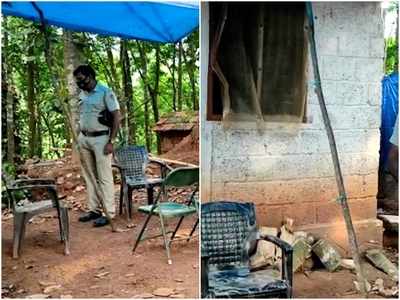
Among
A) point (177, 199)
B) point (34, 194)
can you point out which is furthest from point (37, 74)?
point (177, 199)

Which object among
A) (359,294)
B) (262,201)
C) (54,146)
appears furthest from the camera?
(54,146)

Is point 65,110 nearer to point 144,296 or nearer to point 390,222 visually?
point 144,296

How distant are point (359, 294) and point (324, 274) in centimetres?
28

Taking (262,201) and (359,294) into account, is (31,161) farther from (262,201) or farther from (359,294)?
(359,294)

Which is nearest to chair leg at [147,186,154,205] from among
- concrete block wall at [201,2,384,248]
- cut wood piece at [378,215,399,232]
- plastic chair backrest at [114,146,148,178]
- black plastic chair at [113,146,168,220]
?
black plastic chair at [113,146,168,220]

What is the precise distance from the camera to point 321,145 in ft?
10.9

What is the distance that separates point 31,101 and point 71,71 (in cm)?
59

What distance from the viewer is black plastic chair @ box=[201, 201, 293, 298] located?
2678 millimetres

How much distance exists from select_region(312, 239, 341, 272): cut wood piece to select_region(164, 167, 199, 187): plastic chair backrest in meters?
0.85

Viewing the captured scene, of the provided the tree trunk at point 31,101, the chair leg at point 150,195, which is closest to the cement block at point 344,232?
the chair leg at point 150,195

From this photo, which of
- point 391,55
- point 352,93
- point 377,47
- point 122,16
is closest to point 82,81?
point 122,16

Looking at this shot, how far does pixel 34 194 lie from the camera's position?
3625 mm

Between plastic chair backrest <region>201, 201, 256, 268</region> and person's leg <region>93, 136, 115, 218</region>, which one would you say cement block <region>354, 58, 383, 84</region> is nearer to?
plastic chair backrest <region>201, 201, 256, 268</region>

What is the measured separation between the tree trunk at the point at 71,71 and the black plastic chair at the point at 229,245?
148cm
